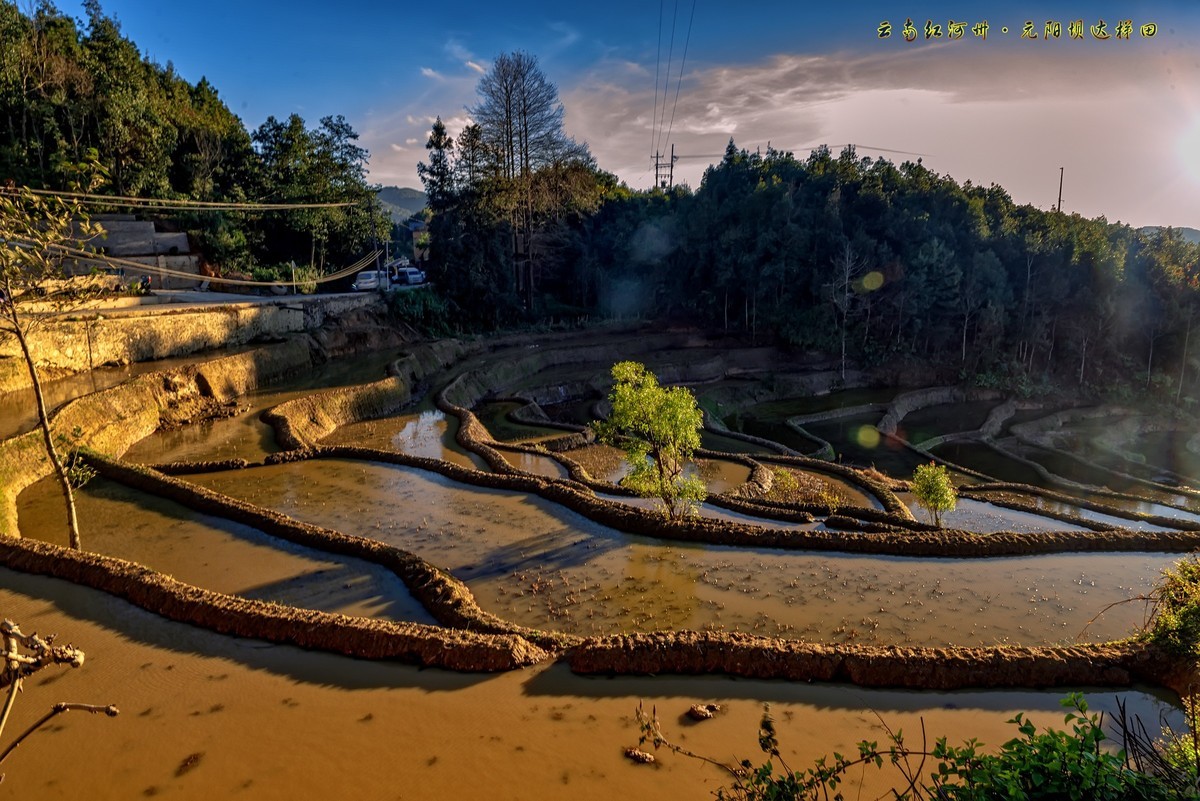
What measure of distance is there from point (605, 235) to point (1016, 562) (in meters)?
53.1

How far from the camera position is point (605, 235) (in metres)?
61.9

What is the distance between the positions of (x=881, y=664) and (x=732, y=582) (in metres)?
3.86

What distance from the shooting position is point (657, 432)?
1555 cm

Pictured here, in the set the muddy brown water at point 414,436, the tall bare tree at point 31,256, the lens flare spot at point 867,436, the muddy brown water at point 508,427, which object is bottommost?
the lens flare spot at point 867,436

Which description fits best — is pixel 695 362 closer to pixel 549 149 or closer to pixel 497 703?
pixel 549 149

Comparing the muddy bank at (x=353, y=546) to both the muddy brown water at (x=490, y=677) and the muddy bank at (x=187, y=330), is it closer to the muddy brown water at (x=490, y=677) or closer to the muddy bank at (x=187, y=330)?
the muddy brown water at (x=490, y=677)

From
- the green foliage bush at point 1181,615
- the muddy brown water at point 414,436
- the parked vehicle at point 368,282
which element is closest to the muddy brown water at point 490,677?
the green foliage bush at point 1181,615

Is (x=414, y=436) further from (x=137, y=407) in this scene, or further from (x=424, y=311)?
(x=424, y=311)

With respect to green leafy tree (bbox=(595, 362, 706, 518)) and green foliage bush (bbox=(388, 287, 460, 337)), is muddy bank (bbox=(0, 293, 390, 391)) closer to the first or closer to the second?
green foliage bush (bbox=(388, 287, 460, 337))

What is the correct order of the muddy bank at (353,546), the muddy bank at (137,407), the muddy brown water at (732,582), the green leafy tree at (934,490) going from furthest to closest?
the green leafy tree at (934,490) < the muddy bank at (137,407) < the muddy brown water at (732,582) < the muddy bank at (353,546)

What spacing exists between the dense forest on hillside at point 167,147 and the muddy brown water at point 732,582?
3253cm

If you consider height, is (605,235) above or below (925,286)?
above

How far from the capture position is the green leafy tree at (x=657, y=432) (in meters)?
15.2

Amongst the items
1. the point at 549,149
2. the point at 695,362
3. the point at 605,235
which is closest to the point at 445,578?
the point at 695,362
